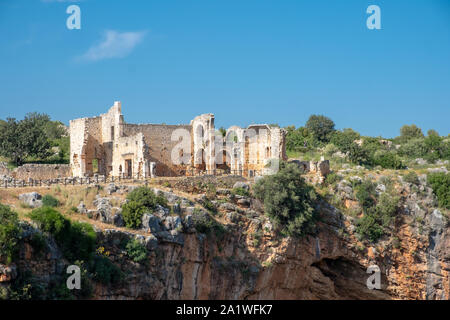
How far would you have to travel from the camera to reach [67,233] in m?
24.2

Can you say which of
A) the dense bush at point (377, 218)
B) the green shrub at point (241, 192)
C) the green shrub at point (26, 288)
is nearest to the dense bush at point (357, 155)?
the dense bush at point (377, 218)

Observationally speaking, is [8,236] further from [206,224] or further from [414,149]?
[414,149]

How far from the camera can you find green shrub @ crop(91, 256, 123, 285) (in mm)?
24344

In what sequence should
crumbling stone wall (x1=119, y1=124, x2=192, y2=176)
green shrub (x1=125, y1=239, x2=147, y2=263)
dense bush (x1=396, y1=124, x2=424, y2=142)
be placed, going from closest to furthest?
green shrub (x1=125, y1=239, x2=147, y2=263), crumbling stone wall (x1=119, y1=124, x2=192, y2=176), dense bush (x1=396, y1=124, x2=424, y2=142)

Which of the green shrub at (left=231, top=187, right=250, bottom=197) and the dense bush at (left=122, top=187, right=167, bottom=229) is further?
the green shrub at (left=231, top=187, right=250, bottom=197)

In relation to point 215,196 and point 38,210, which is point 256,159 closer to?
point 215,196

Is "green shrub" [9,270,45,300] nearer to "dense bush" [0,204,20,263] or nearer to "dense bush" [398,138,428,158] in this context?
"dense bush" [0,204,20,263]

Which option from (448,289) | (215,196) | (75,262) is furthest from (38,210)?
(448,289)

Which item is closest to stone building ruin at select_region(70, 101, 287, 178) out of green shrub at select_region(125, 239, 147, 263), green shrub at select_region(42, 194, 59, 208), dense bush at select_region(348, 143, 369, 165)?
green shrub at select_region(42, 194, 59, 208)

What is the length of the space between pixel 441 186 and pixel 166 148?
59.9 ft

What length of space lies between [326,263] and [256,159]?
8.84 meters

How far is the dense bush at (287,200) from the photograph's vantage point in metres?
34.9

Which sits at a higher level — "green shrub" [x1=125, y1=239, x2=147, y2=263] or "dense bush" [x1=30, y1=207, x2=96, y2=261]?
"dense bush" [x1=30, y1=207, x2=96, y2=261]

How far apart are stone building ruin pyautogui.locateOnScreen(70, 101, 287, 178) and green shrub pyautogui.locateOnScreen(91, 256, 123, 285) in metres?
11.4
